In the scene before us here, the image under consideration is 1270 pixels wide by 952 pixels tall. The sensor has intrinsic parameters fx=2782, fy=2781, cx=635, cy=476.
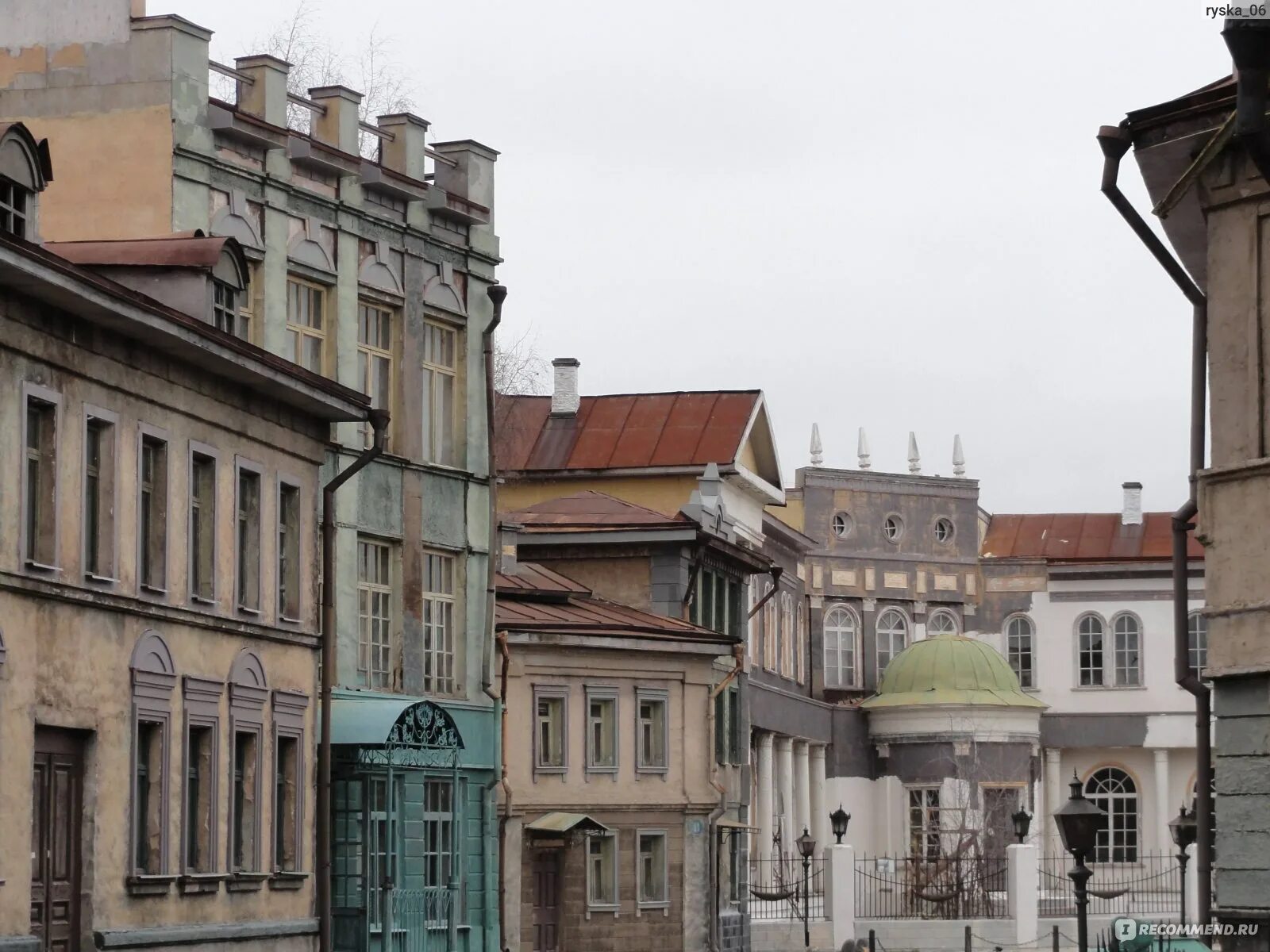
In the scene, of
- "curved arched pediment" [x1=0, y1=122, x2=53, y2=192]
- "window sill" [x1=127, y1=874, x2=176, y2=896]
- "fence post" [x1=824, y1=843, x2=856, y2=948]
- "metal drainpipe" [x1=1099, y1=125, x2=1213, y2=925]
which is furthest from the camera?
"fence post" [x1=824, y1=843, x2=856, y2=948]

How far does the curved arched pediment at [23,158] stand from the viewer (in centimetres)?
2578

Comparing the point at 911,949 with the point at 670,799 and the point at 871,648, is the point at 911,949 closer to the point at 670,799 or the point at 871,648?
the point at 670,799

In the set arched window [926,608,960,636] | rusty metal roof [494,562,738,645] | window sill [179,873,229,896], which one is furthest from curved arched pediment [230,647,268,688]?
arched window [926,608,960,636]

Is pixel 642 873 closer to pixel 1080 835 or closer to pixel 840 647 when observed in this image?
pixel 1080 835

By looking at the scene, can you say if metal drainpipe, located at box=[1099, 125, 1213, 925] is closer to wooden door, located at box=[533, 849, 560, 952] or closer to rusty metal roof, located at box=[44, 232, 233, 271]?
rusty metal roof, located at box=[44, 232, 233, 271]

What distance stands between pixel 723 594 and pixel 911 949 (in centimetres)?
838

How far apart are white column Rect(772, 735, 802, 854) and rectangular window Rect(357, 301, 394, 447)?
3235 cm

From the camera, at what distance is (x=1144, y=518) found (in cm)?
8419

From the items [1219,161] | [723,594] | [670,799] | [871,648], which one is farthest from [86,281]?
[871,648]

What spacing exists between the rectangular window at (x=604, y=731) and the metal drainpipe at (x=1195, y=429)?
2495cm

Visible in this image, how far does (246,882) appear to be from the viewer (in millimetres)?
30078

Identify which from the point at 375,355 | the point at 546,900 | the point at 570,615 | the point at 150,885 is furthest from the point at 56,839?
the point at 570,615

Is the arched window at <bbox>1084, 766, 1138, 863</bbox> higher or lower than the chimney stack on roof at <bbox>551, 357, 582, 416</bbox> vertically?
lower

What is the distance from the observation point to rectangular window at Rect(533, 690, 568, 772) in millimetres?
45594
